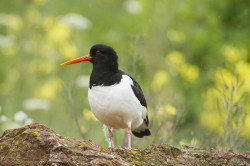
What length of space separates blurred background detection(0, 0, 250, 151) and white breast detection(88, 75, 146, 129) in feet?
2.22

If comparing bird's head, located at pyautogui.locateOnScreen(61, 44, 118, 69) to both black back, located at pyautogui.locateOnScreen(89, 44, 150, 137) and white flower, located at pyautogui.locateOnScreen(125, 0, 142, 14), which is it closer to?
black back, located at pyautogui.locateOnScreen(89, 44, 150, 137)

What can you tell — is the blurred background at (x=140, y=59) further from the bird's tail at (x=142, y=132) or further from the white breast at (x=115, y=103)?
the white breast at (x=115, y=103)

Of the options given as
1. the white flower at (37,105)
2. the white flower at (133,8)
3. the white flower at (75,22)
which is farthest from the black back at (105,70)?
the white flower at (133,8)

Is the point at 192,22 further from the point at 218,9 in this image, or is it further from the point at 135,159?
the point at 135,159

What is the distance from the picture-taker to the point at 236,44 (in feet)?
43.1

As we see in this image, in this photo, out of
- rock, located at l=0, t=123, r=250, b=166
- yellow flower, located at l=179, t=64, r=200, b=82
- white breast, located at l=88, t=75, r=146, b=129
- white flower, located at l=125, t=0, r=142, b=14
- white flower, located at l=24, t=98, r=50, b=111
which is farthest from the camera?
white flower, located at l=125, t=0, r=142, b=14

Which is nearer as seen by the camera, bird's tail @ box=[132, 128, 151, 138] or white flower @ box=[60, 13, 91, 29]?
bird's tail @ box=[132, 128, 151, 138]

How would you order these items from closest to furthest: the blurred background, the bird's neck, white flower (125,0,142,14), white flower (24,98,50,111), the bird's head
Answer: the bird's neck < the bird's head < the blurred background < white flower (24,98,50,111) < white flower (125,0,142,14)

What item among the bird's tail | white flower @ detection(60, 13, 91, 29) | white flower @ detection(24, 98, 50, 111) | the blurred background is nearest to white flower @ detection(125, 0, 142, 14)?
the blurred background

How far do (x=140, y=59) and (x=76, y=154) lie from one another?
11.8 ft

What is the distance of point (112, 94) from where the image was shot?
5.40 m

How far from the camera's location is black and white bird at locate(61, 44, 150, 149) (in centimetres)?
543

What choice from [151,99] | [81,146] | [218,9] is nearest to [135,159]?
[81,146]

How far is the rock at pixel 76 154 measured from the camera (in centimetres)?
385
